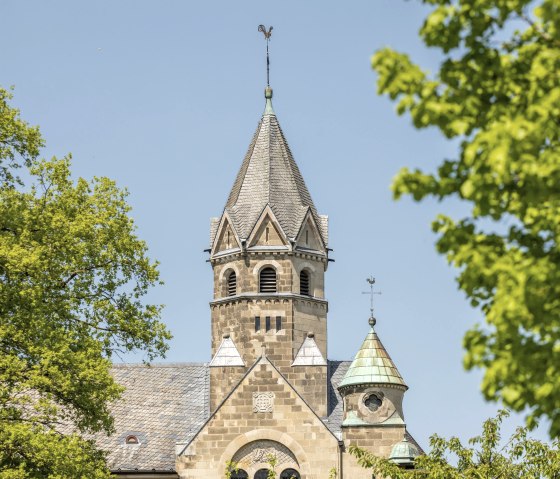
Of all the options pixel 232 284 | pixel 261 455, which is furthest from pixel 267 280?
pixel 261 455

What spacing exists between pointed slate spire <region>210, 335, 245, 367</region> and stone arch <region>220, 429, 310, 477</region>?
4.09m

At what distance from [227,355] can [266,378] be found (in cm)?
389

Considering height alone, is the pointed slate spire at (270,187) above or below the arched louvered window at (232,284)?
above

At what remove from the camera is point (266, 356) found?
56.4 m

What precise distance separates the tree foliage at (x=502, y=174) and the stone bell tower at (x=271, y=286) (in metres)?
41.5

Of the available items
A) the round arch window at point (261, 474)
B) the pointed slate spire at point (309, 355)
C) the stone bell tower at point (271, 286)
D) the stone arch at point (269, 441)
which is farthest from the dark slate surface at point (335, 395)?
the round arch window at point (261, 474)

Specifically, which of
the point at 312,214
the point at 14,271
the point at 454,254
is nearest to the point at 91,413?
the point at 14,271

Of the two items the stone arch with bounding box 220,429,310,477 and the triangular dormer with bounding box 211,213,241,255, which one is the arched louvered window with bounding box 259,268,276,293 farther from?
the stone arch with bounding box 220,429,310,477

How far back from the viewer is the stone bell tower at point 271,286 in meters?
57.1

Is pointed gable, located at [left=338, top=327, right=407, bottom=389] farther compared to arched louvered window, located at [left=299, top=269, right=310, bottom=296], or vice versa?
arched louvered window, located at [left=299, top=269, right=310, bottom=296]

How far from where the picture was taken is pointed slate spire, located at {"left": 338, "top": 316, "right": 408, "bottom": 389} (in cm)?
5409

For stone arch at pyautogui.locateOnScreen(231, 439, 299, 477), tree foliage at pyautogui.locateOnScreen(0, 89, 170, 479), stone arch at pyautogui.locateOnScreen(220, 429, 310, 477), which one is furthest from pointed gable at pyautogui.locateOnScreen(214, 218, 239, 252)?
tree foliage at pyautogui.locateOnScreen(0, 89, 170, 479)

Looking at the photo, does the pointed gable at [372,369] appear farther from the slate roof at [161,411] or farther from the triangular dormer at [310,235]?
the triangular dormer at [310,235]

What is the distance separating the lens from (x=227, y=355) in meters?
57.4
